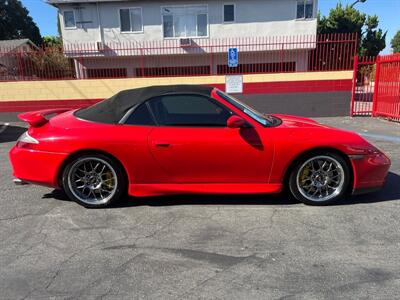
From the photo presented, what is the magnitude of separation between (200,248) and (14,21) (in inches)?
2415

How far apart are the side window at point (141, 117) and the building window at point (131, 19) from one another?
57.9 feet

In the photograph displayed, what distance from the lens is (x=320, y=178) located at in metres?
4.27

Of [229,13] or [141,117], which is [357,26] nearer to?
[229,13]

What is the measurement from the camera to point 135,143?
4.11 metres

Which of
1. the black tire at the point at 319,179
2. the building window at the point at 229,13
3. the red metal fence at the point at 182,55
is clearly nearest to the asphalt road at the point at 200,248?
the black tire at the point at 319,179

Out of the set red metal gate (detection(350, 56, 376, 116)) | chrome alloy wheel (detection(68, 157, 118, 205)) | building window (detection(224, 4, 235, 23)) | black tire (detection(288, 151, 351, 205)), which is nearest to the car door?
black tire (detection(288, 151, 351, 205))

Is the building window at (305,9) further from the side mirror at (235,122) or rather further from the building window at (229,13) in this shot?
the side mirror at (235,122)

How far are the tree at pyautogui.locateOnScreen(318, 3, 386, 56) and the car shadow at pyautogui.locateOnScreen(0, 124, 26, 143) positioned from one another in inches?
1099

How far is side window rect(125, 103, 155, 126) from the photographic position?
167 inches

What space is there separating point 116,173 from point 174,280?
5.63 ft

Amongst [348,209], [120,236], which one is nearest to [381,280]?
[348,209]

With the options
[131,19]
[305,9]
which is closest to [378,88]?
[305,9]

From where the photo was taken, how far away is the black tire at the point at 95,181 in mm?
4188

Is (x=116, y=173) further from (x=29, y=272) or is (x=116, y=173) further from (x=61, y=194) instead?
(x=29, y=272)
